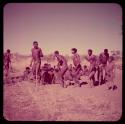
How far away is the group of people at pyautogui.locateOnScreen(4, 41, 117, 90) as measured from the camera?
3090mm

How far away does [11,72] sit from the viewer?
3078mm

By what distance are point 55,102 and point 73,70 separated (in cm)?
33

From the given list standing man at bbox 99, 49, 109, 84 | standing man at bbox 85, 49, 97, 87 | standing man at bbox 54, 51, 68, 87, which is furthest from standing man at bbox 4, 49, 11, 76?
standing man at bbox 99, 49, 109, 84

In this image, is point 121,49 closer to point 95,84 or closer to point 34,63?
point 95,84

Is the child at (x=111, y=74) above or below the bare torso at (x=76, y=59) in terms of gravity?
below

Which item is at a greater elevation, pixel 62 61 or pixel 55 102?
pixel 62 61

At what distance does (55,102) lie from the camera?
3.11 m

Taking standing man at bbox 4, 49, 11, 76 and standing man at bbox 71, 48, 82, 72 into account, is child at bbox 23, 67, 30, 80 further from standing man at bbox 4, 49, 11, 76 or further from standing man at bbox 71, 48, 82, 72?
standing man at bbox 71, 48, 82, 72

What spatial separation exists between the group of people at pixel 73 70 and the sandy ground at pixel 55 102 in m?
0.05

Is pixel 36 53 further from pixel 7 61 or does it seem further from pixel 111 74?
pixel 111 74

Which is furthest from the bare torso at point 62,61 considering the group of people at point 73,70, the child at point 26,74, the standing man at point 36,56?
the child at point 26,74

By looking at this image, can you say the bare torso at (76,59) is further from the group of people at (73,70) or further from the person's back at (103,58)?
the person's back at (103,58)

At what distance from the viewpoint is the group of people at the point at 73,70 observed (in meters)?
3.09

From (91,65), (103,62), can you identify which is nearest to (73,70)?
(91,65)
